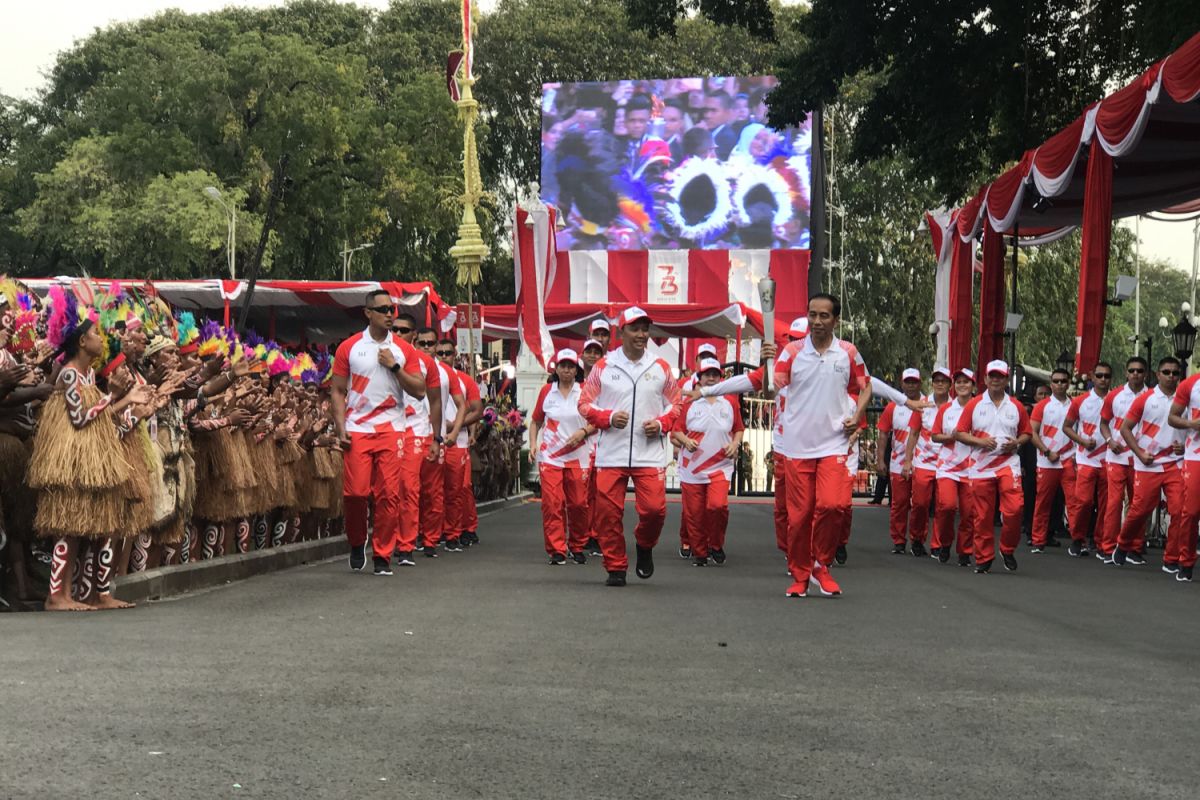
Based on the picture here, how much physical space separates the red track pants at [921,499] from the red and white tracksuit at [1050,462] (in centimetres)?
216

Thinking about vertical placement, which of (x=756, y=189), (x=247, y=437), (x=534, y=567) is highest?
(x=756, y=189)

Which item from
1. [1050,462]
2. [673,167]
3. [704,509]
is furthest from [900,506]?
[673,167]

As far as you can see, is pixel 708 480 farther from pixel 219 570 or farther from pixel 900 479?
pixel 219 570

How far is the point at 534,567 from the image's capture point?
50.6 feet

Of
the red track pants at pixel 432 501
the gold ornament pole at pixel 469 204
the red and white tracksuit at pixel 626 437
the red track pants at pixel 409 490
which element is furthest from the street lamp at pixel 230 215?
the red and white tracksuit at pixel 626 437

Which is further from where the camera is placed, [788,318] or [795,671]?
[788,318]

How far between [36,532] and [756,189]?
45.0 m

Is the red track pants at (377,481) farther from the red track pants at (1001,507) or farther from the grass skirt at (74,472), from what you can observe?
the red track pants at (1001,507)

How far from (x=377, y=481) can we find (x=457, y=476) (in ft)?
14.4

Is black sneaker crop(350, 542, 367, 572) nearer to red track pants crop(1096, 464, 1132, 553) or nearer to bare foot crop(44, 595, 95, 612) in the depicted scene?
bare foot crop(44, 595, 95, 612)

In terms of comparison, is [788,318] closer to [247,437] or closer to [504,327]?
[504,327]

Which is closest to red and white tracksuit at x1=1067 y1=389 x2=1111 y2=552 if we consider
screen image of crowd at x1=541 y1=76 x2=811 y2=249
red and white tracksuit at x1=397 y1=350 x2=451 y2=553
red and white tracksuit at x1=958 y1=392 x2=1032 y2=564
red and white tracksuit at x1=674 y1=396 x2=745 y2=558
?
red and white tracksuit at x1=958 y1=392 x2=1032 y2=564

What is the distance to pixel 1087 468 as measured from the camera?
19.6 meters

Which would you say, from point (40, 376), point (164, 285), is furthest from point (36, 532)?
point (164, 285)
